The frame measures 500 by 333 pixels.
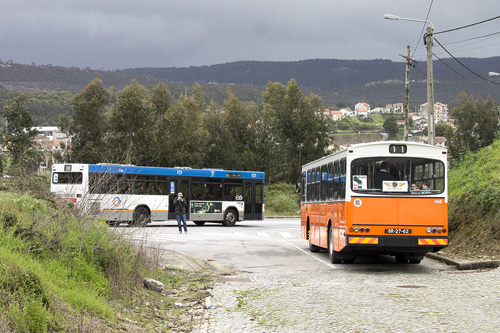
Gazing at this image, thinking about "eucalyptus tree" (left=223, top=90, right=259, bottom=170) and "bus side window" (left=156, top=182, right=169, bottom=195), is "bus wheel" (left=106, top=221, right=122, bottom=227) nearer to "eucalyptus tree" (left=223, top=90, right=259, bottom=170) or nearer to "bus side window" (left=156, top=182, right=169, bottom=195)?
"bus side window" (left=156, top=182, right=169, bottom=195)

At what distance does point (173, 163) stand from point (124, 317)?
52177mm

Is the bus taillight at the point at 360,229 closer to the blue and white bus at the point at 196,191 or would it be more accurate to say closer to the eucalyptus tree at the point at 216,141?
the blue and white bus at the point at 196,191

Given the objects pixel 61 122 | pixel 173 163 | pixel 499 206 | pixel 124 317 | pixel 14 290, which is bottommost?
pixel 124 317

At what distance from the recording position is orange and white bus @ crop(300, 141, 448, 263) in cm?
1483

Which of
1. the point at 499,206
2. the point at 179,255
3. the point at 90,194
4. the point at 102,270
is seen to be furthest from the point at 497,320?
the point at 179,255

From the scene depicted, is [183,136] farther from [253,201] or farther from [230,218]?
[230,218]

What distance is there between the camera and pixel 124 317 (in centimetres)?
859

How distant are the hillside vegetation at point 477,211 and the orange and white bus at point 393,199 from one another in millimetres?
2103

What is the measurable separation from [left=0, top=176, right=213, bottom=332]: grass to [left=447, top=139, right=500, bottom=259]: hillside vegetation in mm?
8146

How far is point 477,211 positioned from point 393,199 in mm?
4709

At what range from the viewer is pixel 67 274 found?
870 centimetres

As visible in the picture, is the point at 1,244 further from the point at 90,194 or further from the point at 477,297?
the point at 477,297

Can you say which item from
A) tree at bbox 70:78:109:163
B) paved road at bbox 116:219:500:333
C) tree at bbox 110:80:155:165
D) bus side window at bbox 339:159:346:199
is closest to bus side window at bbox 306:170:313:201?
paved road at bbox 116:219:500:333

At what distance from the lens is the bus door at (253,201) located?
37.1 metres
